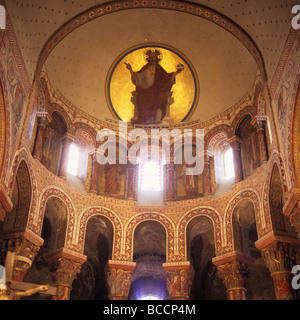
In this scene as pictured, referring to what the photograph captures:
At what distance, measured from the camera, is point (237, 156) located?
62.2 ft

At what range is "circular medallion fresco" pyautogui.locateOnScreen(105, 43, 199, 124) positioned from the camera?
20359 mm

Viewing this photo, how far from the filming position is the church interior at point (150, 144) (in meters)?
14.5

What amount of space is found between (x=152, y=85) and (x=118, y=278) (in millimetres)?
9795

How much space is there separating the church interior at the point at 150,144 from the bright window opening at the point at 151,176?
0.24 feet

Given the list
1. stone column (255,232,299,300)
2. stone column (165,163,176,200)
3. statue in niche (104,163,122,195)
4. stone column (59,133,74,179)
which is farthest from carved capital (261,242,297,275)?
stone column (59,133,74,179)

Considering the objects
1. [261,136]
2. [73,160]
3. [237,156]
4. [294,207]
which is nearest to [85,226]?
[73,160]

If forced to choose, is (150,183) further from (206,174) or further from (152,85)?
(152,85)

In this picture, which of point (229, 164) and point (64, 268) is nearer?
point (64, 268)

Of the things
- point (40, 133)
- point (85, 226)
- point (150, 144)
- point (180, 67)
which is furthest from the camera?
point (150, 144)

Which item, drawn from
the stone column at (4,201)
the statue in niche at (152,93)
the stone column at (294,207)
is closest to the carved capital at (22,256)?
the stone column at (4,201)

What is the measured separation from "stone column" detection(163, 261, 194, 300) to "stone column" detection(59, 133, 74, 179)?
615 cm

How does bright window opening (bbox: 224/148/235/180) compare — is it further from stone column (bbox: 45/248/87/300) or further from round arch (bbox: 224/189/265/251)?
stone column (bbox: 45/248/87/300)

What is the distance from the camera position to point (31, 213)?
16.0m
